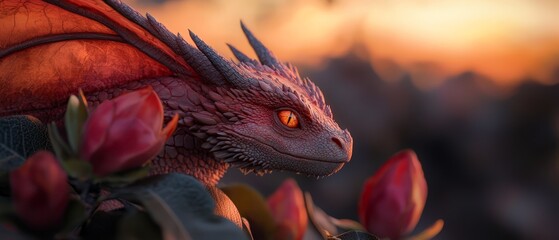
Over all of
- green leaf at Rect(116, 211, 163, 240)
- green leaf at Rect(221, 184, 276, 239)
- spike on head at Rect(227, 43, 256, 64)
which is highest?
spike on head at Rect(227, 43, 256, 64)

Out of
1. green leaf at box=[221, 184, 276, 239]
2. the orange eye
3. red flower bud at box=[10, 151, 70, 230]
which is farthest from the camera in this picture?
the orange eye

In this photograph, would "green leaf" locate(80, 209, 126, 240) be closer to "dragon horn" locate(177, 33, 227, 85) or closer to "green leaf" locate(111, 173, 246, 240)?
"green leaf" locate(111, 173, 246, 240)

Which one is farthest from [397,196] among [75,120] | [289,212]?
[75,120]

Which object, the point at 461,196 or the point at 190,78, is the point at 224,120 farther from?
the point at 461,196

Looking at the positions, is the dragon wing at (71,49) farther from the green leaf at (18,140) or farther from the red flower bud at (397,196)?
the red flower bud at (397,196)

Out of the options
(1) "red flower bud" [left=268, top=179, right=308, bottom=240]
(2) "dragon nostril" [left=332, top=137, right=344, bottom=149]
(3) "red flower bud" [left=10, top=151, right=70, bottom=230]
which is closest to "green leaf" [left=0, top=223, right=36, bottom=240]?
(3) "red flower bud" [left=10, top=151, right=70, bottom=230]

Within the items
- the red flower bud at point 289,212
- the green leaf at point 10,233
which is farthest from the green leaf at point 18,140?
the red flower bud at point 289,212

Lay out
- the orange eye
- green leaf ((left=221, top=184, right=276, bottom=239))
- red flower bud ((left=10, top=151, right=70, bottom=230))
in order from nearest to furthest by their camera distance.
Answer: red flower bud ((left=10, top=151, right=70, bottom=230)), green leaf ((left=221, top=184, right=276, bottom=239)), the orange eye
